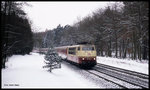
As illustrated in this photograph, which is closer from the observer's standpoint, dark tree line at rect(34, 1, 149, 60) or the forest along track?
the forest along track

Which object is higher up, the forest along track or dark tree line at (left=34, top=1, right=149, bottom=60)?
dark tree line at (left=34, top=1, right=149, bottom=60)

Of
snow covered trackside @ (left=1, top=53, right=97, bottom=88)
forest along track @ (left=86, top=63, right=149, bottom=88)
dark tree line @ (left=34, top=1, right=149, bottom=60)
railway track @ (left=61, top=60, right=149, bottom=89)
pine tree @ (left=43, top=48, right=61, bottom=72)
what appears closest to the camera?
snow covered trackside @ (left=1, top=53, right=97, bottom=88)

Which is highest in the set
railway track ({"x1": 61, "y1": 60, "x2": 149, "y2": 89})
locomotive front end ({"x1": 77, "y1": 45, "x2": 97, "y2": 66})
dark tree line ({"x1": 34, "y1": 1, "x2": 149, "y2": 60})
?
dark tree line ({"x1": 34, "y1": 1, "x2": 149, "y2": 60})

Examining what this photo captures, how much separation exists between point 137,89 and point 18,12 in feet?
40.1

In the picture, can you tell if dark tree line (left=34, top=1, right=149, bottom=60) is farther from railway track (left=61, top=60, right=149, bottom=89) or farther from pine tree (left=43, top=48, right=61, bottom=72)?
railway track (left=61, top=60, right=149, bottom=89)

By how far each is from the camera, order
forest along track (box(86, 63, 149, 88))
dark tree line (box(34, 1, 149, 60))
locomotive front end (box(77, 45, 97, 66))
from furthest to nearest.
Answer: dark tree line (box(34, 1, 149, 60)), locomotive front end (box(77, 45, 97, 66)), forest along track (box(86, 63, 149, 88))

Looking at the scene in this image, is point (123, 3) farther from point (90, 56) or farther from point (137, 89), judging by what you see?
point (137, 89)

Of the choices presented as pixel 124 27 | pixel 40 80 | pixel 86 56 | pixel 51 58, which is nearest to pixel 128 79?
pixel 40 80

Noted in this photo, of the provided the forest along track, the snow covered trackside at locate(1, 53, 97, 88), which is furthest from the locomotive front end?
the snow covered trackside at locate(1, 53, 97, 88)

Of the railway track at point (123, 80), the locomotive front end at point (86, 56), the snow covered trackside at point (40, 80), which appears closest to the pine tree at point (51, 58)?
the snow covered trackside at point (40, 80)

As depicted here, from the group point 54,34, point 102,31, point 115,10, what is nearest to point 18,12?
point 115,10

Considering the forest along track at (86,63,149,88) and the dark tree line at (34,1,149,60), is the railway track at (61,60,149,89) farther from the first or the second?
the dark tree line at (34,1,149,60)

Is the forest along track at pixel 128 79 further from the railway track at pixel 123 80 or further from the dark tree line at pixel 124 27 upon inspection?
the dark tree line at pixel 124 27

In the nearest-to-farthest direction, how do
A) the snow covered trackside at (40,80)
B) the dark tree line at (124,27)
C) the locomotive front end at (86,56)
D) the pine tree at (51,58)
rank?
the snow covered trackside at (40,80) < the pine tree at (51,58) < the locomotive front end at (86,56) < the dark tree line at (124,27)
